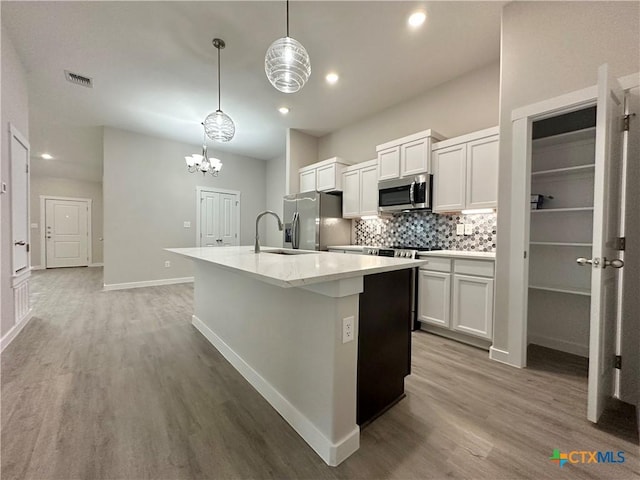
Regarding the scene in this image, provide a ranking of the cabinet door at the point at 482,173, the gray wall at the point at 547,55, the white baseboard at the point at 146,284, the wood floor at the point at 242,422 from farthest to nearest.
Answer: the white baseboard at the point at 146,284 < the cabinet door at the point at 482,173 < the gray wall at the point at 547,55 < the wood floor at the point at 242,422

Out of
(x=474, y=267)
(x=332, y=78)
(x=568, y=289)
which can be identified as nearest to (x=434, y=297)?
(x=474, y=267)

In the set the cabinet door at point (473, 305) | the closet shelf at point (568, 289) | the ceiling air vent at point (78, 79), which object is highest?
the ceiling air vent at point (78, 79)

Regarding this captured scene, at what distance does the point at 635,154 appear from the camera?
1.76m

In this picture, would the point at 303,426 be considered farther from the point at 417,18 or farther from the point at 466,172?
the point at 417,18

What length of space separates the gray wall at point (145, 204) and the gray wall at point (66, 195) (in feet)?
16.6

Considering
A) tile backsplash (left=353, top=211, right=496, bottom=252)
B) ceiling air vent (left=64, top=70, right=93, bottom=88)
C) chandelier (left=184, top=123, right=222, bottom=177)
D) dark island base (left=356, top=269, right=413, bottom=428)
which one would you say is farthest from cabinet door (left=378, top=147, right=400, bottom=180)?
ceiling air vent (left=64, top=70, right=93, bottom=88)

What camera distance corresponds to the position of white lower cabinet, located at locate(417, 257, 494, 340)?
247 cm

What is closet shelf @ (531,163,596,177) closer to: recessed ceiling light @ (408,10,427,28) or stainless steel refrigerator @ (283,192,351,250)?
recessed ceiling light @ (408,10,427,28)

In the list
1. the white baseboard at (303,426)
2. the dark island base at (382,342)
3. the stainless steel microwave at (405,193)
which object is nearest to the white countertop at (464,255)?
the stainless steel microwave at (405,193)

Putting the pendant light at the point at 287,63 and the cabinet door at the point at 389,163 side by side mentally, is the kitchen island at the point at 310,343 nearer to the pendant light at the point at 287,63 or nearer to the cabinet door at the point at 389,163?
the pendant light at the point at 287,63

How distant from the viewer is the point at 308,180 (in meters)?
4.86

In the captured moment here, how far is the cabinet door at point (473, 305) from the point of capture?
2445mm

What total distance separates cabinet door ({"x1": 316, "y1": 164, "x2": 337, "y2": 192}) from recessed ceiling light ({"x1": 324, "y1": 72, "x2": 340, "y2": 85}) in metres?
1.26

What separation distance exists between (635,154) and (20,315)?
5738mm
